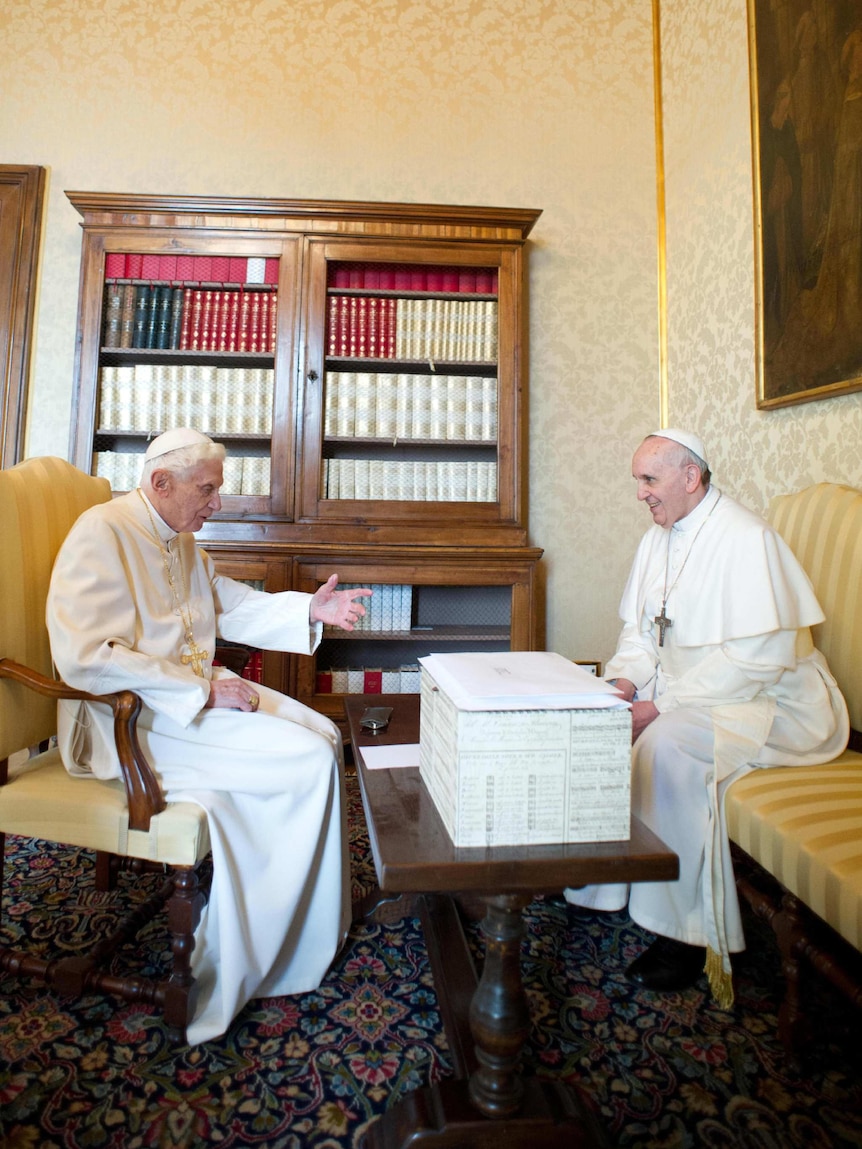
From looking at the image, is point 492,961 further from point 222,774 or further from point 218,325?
point 218,325

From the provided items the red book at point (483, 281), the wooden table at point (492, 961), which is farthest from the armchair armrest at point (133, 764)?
the red book at point (483, 281)

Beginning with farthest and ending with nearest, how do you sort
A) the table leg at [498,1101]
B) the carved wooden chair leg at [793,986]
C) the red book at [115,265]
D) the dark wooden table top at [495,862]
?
the red book at [115,265] < the carved wooden chair leg at [793,986] < the table leg at [498,1101] < the dark wooden table top at [495,862]

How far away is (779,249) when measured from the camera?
2902mm

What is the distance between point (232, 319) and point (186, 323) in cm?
24

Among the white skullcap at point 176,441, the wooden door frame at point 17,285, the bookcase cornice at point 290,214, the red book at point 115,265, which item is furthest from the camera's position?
the wooden door frame at point 17,285

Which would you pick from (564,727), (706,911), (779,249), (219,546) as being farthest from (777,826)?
(219,546)

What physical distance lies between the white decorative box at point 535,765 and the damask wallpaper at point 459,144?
2.92 meters

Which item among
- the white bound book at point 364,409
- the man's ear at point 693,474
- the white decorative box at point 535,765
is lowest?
the white decorative box at point 535,765

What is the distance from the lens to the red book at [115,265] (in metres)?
3.68

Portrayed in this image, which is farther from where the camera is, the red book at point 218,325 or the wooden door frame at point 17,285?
the wooden door frame at point 17,285

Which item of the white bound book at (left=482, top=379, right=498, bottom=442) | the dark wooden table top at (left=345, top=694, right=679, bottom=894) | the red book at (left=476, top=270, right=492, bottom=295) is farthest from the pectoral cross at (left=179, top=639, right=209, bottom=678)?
the red book at (left=476, top=270, right=492, bottom=295)

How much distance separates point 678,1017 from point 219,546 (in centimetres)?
271

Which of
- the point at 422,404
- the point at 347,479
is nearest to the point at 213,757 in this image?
the point at 347,479

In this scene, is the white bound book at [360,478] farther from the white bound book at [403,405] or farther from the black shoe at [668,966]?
the black shoe at [668,966]
